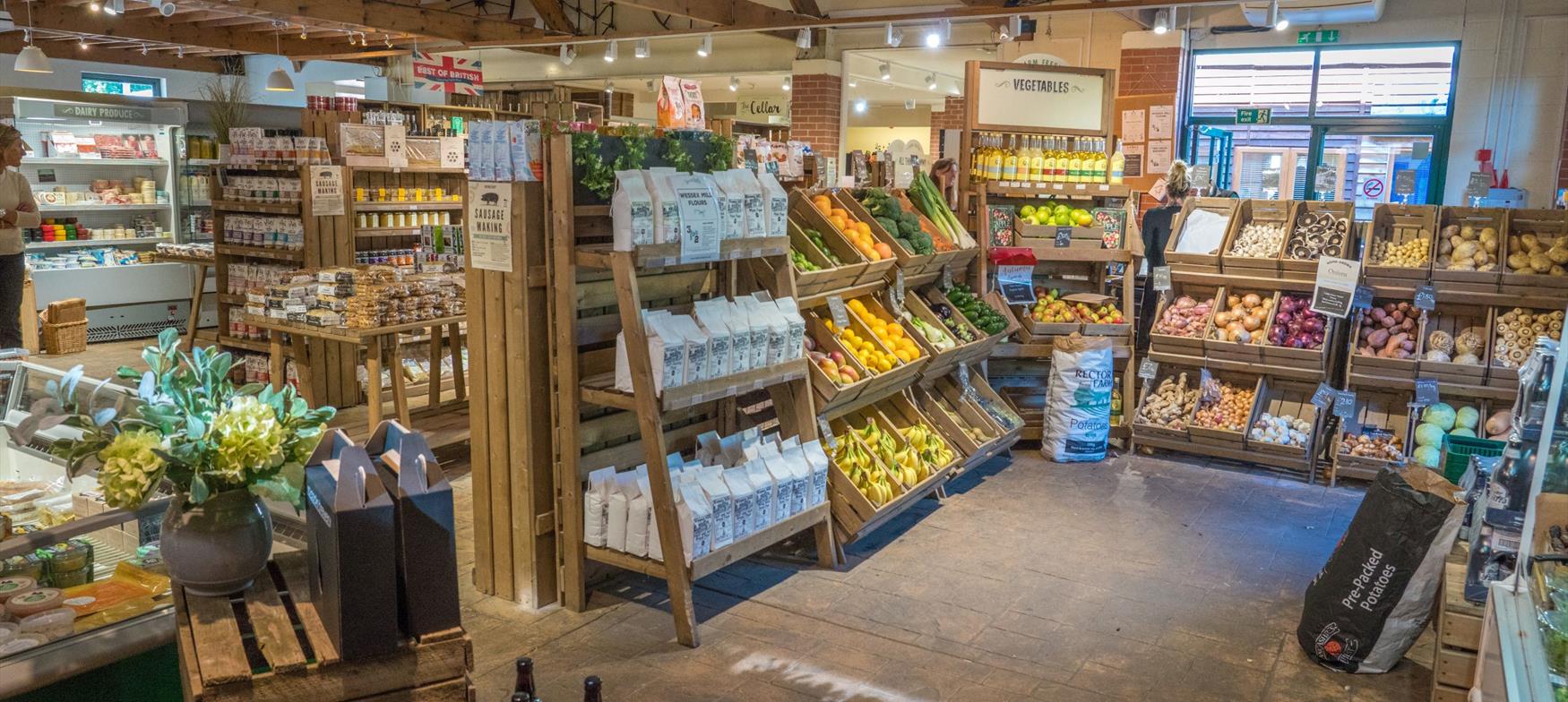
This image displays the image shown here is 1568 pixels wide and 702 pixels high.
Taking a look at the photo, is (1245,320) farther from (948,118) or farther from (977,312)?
(948,118)

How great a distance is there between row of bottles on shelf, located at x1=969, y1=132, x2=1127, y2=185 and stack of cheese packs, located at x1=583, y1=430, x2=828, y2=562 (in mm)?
3068

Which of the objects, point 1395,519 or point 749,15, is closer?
point 1395,519

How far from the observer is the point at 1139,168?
1012cm

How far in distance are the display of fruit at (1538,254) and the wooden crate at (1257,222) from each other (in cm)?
116

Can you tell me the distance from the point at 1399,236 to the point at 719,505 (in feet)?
15.4

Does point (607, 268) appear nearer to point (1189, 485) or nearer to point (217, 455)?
point (217, 455)

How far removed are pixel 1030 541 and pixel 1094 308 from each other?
2.38 meters

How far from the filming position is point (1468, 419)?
238 inches

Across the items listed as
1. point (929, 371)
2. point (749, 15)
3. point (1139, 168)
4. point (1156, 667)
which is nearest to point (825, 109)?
point (749, 15)

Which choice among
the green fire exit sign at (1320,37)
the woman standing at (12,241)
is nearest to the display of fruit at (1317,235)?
the green fire exit sign at (1320,37)

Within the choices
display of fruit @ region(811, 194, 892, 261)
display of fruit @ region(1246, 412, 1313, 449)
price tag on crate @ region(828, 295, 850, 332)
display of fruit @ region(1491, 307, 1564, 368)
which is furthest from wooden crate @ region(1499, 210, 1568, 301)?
price tag on crate @ region(828, 295, 850, 332)

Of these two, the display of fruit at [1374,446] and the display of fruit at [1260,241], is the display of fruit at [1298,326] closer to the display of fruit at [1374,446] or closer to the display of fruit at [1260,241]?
the display of fruit at [1260,241]

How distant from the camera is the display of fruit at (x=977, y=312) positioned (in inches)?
253

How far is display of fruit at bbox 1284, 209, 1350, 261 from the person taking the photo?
6465mm
